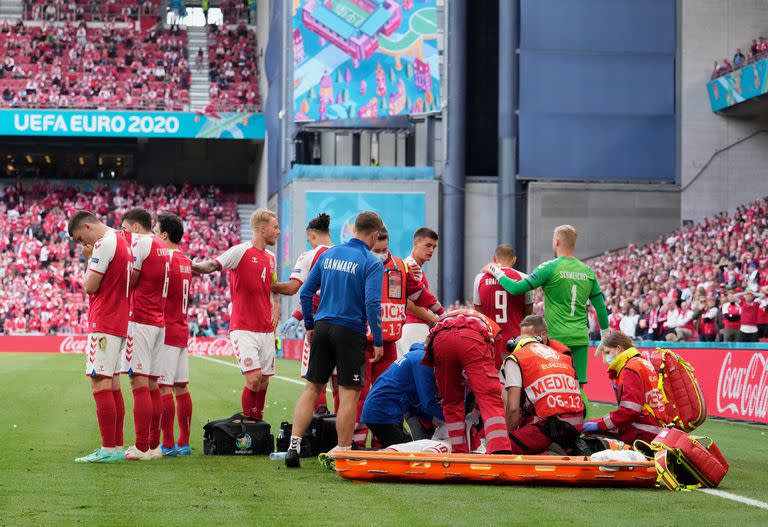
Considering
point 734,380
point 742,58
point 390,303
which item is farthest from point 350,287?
point 742,58

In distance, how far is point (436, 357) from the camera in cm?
940

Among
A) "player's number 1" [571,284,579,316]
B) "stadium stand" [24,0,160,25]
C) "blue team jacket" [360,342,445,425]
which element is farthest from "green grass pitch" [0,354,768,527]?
"stadium stand" [24,0,160,25]

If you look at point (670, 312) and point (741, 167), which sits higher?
point (741, 167)

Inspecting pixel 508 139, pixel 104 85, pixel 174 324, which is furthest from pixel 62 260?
pixel 174 324

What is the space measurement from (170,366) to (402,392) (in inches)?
84.0

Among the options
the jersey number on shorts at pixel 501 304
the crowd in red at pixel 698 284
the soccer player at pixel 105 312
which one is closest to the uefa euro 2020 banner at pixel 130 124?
the crowd in red at pixel 698 284

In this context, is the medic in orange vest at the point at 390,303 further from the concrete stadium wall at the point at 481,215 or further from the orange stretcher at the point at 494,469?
the concrete stadium wall at the point at 481,215

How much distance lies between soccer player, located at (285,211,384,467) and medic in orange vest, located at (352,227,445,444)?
1096 millimetres

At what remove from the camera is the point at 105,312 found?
9906mm

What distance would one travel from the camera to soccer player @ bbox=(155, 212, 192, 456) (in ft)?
34.6

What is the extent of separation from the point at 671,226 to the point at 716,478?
35807 mm

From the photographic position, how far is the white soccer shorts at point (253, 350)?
1127 cm

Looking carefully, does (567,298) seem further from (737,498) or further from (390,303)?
(737,498)

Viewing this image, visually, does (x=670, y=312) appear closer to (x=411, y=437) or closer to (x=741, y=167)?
(x=411, y=437)
